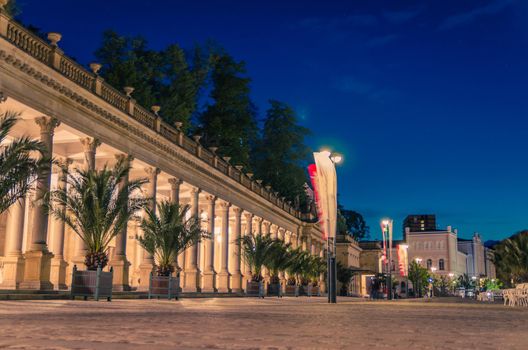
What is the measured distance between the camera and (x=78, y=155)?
30.0 metres

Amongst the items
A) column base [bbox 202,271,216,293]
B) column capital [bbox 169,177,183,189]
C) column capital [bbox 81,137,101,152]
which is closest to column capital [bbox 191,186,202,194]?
column capital [bbox 169,177,183,189]

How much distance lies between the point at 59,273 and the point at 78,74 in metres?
8.32

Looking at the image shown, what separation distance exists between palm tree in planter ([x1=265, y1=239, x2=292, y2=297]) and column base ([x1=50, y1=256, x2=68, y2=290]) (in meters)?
16.3

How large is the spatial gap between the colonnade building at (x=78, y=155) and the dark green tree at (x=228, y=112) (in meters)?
9.50

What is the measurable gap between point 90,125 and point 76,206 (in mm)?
5873

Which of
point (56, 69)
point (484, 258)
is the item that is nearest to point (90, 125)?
point (56, 69)

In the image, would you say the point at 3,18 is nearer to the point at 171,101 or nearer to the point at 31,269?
the point at 31,269

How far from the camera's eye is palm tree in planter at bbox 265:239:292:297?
132 ft

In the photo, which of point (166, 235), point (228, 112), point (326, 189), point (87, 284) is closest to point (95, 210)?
point (87, 284)

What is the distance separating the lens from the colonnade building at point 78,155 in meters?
21.7

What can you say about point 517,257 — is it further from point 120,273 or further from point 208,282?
point 120,273

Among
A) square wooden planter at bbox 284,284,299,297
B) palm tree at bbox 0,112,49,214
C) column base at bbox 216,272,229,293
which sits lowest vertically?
square wooden planter at bbox 284,284,299,297

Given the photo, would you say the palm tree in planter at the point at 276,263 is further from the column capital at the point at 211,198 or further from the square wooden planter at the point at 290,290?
the column capital at the point at 211,198

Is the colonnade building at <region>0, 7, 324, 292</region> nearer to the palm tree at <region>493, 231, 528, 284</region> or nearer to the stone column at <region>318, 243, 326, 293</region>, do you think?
the stone column at <region>318, 243, 326, 293</region>
